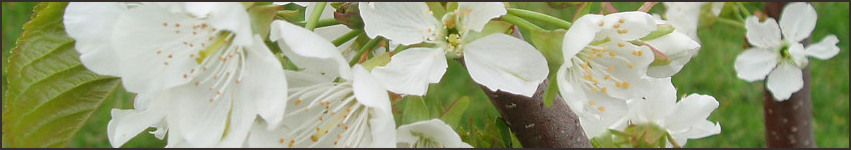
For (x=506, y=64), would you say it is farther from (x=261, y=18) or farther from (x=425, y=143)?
(x=261, y=18)

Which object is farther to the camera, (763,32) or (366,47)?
(763,32)

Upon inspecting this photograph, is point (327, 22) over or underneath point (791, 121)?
over

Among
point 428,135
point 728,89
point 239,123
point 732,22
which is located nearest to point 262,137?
point 239,123

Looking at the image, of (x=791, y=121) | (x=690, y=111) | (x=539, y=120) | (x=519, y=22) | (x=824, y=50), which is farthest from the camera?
(x=824, y=50)

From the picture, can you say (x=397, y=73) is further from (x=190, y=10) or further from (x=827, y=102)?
(x=827, y=102)

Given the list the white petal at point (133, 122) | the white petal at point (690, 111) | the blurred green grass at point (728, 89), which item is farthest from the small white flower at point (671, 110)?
the blurred green grass at point (728, 89)

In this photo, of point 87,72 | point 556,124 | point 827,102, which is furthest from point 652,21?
point 827,102

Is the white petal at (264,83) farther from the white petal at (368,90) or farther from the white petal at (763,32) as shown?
the white petal at (763,32)
